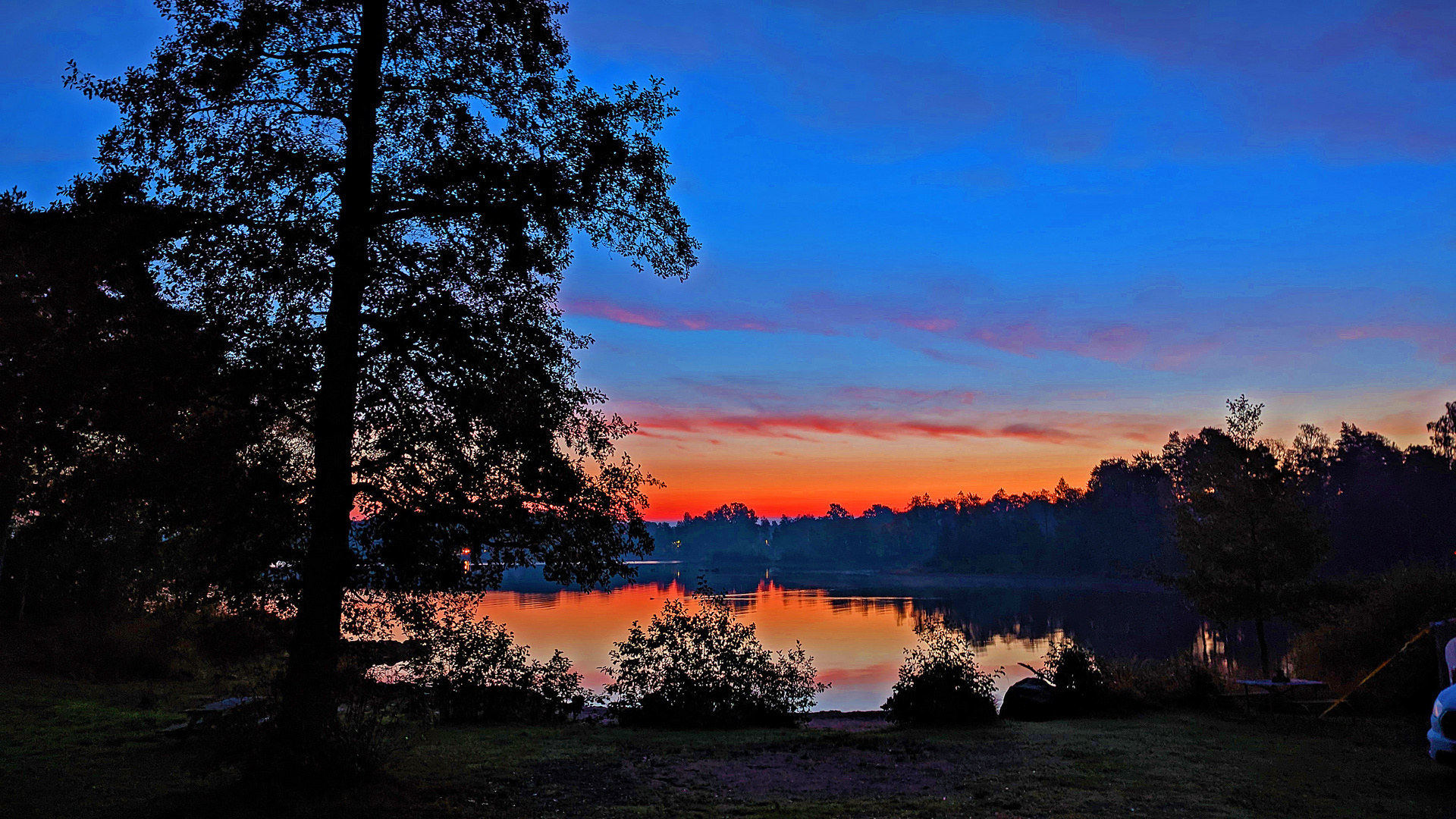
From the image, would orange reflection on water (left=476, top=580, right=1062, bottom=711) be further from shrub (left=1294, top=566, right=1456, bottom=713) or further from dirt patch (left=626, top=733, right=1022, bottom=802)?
shrub (left=1294, top=566, right=1456, bottom=713)

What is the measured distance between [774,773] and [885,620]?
64.1 meters

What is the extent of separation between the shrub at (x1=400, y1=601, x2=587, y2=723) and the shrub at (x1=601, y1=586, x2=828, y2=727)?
1553mm

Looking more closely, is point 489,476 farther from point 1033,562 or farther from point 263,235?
point 1033,562

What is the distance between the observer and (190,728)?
12.1 meters

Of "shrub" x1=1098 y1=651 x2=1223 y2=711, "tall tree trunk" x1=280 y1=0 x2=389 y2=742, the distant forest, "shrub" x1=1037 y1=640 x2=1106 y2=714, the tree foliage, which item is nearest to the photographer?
"tall tree trunk" x1=280 y1=0 x2=389 y2=742

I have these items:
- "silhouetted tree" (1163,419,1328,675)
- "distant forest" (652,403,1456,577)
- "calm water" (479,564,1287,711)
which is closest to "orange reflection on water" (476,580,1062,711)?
"calm water" (479,564,1287,711)

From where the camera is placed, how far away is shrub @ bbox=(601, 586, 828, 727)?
17297 millimetres

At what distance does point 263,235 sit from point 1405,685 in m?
24.9

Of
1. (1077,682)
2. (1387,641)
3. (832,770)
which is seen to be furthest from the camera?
(1387,641)

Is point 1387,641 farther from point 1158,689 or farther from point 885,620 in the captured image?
point 885,620

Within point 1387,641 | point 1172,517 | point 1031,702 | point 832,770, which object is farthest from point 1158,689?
point 1172,517

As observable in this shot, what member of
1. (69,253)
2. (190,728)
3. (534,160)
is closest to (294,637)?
(190,728)

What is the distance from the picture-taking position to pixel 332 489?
9.85 metres

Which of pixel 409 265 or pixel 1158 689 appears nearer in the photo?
pixel 409 265
